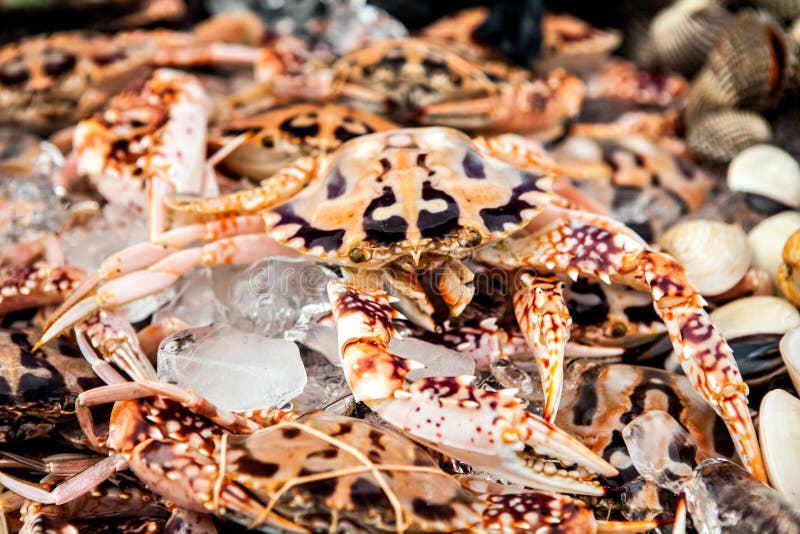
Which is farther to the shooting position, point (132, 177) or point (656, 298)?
point (132, 177)

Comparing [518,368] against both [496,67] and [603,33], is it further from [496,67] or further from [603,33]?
[603,33]

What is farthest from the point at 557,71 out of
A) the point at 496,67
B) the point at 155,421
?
the point at 155,421

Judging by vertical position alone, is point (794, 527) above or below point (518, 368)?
above

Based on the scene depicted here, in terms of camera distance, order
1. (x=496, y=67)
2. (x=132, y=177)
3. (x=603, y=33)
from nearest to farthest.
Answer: (x=132, y=177), (x=496, y=67), (x=603, y=33)

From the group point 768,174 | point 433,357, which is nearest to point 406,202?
point 433,357

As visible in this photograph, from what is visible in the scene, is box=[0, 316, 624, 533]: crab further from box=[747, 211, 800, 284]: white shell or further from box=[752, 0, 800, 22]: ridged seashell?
box=[752, 0, 800, 22]: ridged seashell
